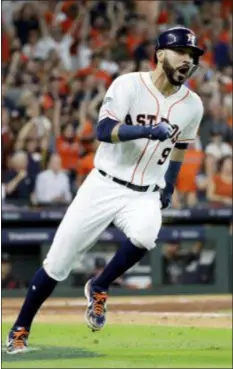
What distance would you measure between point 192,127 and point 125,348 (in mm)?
1670

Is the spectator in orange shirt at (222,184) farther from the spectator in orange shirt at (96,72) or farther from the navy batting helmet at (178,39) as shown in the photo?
the navy batting helmet at (178,39)

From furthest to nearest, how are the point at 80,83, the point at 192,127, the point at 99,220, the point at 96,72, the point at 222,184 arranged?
the point at 96,72
the point at 80,83
the point at 222,184
the point at 192,127
the point at 99,220

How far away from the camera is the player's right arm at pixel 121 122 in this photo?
24.1ft

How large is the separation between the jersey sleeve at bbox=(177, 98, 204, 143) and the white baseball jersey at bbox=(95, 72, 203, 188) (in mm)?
13

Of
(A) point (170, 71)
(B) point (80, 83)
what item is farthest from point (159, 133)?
(B) point (80, 83)

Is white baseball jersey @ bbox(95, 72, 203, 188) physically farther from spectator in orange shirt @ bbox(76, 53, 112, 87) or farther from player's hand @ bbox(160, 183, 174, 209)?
spectator in orange shirt @ bbox(76, 53, 112, 87)

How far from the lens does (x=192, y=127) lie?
7.99 metres

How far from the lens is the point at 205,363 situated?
759cm

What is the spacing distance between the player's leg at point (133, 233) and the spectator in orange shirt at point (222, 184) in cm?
775

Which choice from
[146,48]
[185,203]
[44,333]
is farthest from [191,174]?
[44,333]

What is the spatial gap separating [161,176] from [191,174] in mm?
7646

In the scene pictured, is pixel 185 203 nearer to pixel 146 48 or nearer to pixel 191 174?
pixel 191 174

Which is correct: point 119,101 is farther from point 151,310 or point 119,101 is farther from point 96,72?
point 96,72

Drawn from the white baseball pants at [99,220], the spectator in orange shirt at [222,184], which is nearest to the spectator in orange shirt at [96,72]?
the spectator in orange shirt at [222,184]
